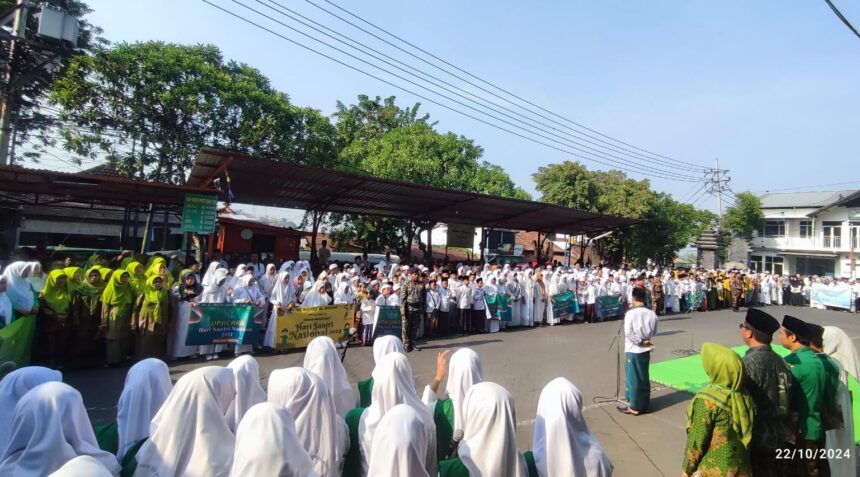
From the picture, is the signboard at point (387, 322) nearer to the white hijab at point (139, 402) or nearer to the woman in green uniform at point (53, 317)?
the woman in green uniform at point (53, 317)

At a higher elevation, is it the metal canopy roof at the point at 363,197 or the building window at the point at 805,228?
the building window at the point at 805,228

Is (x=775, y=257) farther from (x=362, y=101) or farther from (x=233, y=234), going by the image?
(x=233, y=234)

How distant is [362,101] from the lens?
93.7ft

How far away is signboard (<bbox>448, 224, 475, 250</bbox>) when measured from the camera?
772 inches

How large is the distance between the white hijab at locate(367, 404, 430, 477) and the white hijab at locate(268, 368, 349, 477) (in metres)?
0.62

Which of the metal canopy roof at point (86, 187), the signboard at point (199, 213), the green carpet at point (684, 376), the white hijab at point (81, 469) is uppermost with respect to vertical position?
the metal canopy roof at point (86, 187)

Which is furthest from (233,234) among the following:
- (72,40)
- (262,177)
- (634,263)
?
(634,263)

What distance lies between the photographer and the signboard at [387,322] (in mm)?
9383

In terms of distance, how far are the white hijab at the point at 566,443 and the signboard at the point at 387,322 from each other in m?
6.66

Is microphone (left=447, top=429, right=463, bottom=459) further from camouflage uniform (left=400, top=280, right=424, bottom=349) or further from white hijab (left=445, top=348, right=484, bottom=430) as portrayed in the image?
camouflage uniform (left=400, top=280, right=424, bottom=349)

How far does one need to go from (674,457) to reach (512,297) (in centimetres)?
757

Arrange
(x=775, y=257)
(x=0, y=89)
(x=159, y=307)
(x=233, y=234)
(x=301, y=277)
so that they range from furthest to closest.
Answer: (x=775, y=257) < (x=233, y=234) < (x=0, y=89) < (x=301, y=277) < (x=159, y=307)

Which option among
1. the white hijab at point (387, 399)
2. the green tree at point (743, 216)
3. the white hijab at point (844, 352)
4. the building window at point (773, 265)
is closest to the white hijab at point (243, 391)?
the white hijab at point (387, 399)

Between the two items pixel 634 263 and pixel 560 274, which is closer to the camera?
pixel 560 274
